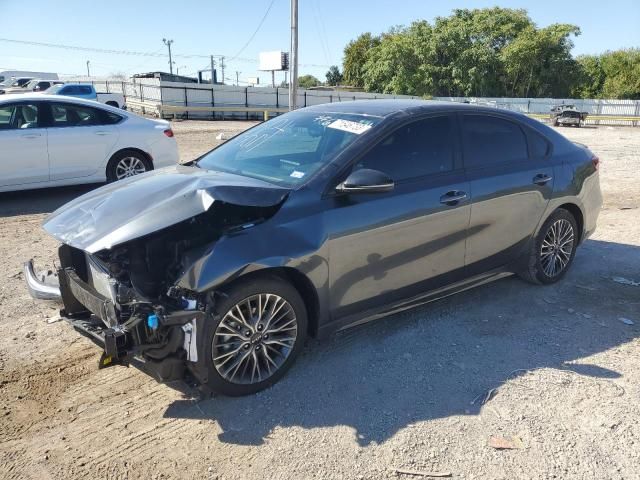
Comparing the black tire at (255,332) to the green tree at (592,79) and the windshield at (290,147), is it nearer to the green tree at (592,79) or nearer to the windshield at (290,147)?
the windshield at (290,147)

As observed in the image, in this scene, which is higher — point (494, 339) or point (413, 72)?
point (413, 72)

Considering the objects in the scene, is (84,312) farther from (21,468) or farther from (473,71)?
(473,71)

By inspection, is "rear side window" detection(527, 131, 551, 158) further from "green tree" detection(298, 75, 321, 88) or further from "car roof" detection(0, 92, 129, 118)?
"green tree" detection(298, 75, 321, 88)

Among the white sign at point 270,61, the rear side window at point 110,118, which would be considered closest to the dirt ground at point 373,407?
the rear side window at point 110,118

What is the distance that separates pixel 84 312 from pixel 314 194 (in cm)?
172

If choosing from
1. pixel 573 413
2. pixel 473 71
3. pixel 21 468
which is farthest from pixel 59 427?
pixel 473 71

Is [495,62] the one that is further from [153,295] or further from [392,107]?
[153,295]

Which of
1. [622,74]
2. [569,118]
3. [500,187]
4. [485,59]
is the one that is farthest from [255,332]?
[622,74]

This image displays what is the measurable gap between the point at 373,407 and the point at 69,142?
267 inches

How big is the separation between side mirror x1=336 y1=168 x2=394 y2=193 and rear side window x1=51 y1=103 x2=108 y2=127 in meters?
6.29

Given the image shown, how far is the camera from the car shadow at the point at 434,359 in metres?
3.17

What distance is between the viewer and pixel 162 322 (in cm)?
295

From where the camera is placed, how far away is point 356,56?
76.2m

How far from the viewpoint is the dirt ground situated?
2.80 m
